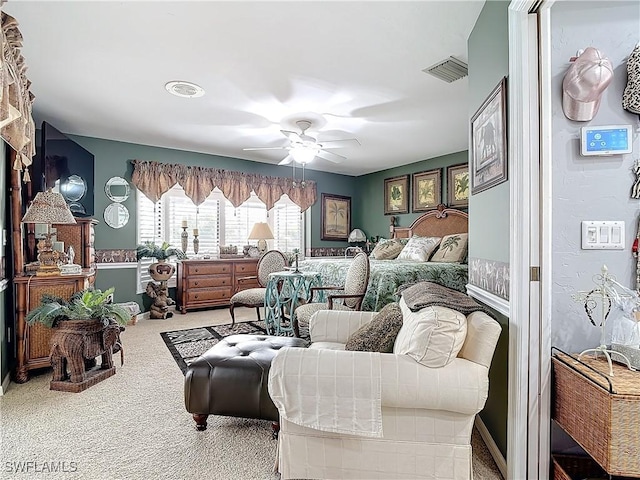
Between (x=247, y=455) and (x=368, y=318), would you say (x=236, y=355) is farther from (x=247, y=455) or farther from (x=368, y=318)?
(x=368, y=318)

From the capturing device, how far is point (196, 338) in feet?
13.2

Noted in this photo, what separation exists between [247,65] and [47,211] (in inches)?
78.5

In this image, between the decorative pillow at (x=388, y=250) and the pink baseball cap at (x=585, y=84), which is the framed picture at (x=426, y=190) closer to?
the decorative pillow at (x=388, y=250)

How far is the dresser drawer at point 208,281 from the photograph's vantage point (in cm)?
534

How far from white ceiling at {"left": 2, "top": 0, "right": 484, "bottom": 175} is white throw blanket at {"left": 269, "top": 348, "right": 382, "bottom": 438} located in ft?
6.43

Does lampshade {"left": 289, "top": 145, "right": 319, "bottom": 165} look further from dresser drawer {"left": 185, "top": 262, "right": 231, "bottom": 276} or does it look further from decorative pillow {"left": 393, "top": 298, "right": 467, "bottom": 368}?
decorative pillow {"left": 393, "top": 298, "right": 467, "bottom": 368}

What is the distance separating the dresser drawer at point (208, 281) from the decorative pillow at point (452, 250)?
3127mm

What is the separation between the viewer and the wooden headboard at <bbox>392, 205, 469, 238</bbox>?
5035 millimetres

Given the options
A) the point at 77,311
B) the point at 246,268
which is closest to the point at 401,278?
the point at 77,311

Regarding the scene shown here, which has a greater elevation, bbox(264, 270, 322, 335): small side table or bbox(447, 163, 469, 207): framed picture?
bbox(447, 163, 469, 207): framed picture

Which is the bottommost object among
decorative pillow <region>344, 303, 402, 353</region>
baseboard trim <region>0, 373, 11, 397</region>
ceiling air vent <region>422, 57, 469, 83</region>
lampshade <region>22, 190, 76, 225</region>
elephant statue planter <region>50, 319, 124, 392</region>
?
baseboard trim <region>0, 373, 11, 397</region>

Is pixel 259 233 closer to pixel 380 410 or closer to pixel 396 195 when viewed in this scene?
pixel 396 195

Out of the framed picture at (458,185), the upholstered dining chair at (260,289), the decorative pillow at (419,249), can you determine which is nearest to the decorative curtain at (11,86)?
Answer: the upholstered dining chair at (260,289)

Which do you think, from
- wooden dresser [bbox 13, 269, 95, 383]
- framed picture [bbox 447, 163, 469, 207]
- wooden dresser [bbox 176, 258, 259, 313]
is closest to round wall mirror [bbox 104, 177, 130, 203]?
wooden dresser [bbox 176, 258, 259, 313]
